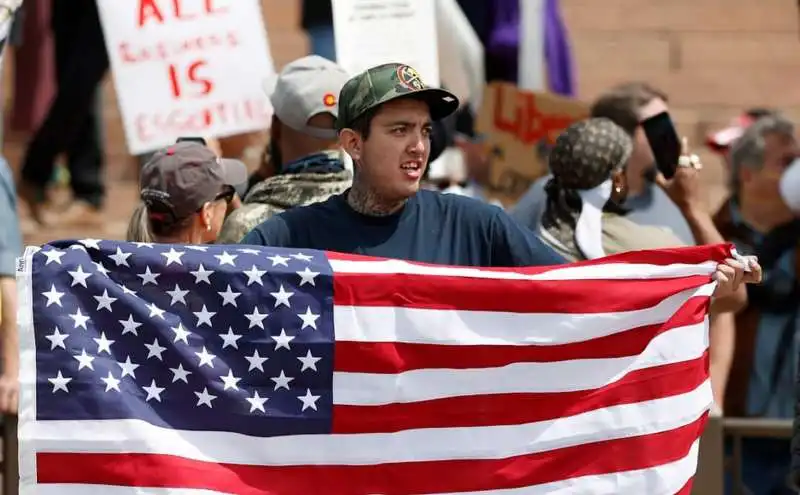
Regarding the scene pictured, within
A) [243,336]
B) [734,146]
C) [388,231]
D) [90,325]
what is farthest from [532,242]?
[734,146]

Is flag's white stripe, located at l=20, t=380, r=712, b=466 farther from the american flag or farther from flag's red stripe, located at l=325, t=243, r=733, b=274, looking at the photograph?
flag's red stripe, located at l=325, t=243, r=733, b=274

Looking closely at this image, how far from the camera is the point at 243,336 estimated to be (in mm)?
5641

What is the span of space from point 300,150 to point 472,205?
1.12m

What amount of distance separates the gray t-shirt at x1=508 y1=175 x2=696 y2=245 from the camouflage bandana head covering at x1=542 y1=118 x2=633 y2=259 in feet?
0.42

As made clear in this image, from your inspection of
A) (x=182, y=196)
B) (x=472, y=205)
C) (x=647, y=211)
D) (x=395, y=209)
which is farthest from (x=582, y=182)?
(x=182, y=196)

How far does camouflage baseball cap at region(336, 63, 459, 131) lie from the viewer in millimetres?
5660

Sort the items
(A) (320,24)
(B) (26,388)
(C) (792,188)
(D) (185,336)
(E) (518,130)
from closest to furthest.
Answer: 1. (B) (26,388)
2. (D) (185,336)
3. (C) (792,188)
4. (E) (518,130)
5. (A) (320,24)

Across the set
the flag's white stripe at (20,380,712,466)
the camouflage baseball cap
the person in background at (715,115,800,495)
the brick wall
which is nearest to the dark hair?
the person in background at (715,115,800,495)

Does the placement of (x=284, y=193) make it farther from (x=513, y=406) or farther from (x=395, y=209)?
(x=513, y=406)

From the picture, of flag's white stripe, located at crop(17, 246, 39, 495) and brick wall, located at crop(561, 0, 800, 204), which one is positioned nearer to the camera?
flag's white stripe, located at crop(17, 246, 39, 495)

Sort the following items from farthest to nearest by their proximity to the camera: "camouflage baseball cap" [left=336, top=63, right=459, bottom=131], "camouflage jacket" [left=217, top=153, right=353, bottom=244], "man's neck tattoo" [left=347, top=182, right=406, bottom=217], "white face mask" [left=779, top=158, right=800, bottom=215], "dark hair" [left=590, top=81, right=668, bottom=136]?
"white face mask" [left=779, top=158, right=800, bottom=215], "dark hair" [left=590, top=81, right=668, bottom=136], "camouflage jacket" [left=217, top=153, right=353, bottom=244], "man's neck tattoo" [left=347, top=182, right=406, bottom=217], "camouflage baseball cap" [left=336, top=63, right=459, bottom=131]

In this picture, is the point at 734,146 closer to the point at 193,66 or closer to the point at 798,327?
the point at 798,327

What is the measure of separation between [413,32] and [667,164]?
140 centimetres

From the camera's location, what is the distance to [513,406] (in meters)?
5.82
